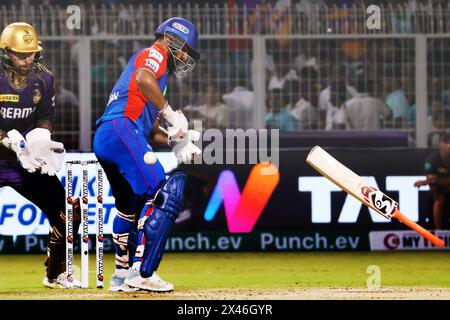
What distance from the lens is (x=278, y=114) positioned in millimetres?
16078

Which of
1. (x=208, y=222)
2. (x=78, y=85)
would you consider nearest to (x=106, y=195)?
(x=208, y=222)

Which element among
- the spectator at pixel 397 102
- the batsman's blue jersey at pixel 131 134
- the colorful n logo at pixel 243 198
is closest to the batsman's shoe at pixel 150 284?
the batsman's blue jersey at pixel 131 134

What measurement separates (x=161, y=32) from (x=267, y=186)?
4.27 m

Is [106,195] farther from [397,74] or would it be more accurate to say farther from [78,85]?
[397,74]

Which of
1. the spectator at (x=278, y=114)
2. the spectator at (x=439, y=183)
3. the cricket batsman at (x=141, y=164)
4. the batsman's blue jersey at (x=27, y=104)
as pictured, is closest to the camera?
the cricket batsman at (x=141, y=164)

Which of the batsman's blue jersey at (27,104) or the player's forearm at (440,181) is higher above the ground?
the batsman's blue jersey at (27,104)

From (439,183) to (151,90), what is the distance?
17.7ft

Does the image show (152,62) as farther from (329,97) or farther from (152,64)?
(329,97)

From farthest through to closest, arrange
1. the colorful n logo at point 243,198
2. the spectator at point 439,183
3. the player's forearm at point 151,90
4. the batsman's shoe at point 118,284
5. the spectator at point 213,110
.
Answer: the spectator at point 213,110, the spectator at point 439,183, the colorful n logo at point 243,198, the batsman's shoe at point 118,284, the player's forearm at point 151,90

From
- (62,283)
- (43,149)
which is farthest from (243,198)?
(62,283)

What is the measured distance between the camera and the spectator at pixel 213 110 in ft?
52.2

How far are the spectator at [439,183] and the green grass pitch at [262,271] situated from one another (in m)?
0.38

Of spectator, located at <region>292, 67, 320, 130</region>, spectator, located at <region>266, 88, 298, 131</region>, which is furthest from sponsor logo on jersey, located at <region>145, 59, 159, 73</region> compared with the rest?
spectator, located at <region>292, 67, 320, 130</region>

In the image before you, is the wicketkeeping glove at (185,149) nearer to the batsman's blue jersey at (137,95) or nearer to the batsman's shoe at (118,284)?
the batsman's blue jersey at (137,95)
